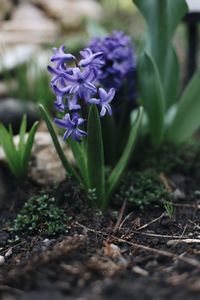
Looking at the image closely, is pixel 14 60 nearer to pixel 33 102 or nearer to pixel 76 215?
pixel 33 102

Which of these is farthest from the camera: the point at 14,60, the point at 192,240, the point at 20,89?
the point at 14,60

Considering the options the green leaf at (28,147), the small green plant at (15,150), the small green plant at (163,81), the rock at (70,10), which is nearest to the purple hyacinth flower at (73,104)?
the green leaf at (28,147)

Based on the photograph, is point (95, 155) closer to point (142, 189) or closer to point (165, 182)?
point (142, 189)

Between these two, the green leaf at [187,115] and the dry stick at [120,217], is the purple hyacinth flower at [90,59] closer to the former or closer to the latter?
the dry stick at [120,217]

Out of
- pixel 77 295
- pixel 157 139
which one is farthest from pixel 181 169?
pixel 77 295

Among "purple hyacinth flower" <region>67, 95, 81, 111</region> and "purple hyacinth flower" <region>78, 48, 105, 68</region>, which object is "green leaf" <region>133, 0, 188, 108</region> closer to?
"purple hyacinth flower" <region>78, 48, 105, 68</region>

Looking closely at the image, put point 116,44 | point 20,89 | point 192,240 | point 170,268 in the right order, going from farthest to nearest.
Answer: point 20,89 → point 116,44 → point 192,240 → point 170,268
